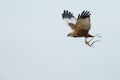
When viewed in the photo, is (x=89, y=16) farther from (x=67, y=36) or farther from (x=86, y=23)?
(x=67, y=36)

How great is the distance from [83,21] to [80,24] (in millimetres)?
44

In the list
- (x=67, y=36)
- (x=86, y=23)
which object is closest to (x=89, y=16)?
(x=86, y=23)

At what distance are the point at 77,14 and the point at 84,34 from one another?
19cm

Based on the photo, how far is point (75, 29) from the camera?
441 cm

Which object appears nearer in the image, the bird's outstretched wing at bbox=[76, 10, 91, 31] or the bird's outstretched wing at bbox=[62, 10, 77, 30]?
the bird's outstretched wing at bbox=[76, 10, 91, 31]

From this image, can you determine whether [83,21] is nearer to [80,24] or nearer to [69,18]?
[80,24]

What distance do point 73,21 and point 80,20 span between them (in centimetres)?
11

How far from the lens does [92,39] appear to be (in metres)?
4.48

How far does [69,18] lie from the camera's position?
14.8 ft

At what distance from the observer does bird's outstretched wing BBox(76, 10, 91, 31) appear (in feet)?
14.2

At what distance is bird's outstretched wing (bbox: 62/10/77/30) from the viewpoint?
4.44m

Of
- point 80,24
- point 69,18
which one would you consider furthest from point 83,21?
point 69,18

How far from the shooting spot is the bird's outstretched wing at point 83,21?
432 cm

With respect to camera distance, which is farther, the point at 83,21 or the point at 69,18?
the point at 69,18
